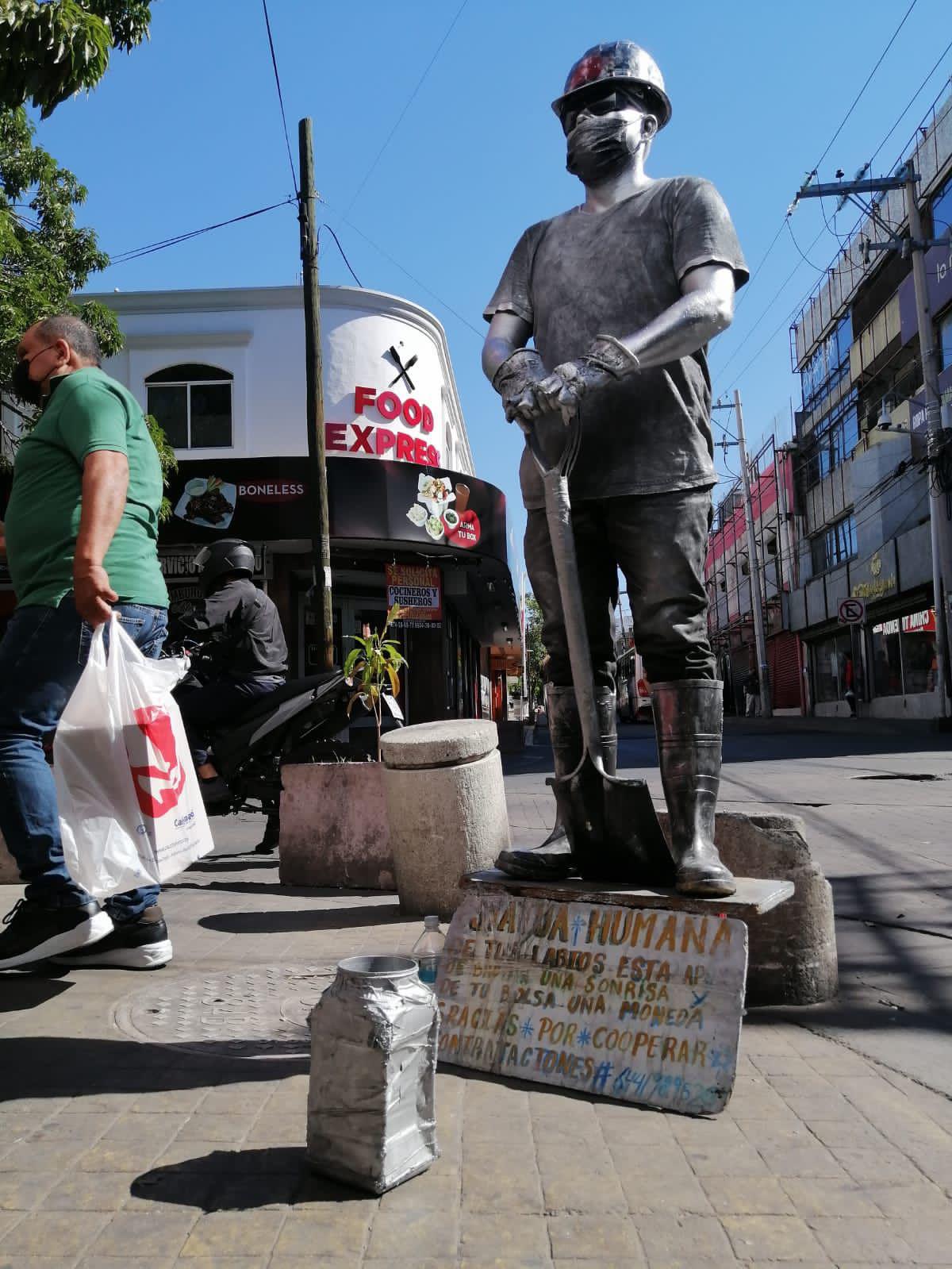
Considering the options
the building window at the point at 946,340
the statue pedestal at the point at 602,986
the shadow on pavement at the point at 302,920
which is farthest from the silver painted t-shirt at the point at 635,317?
the building window at the point at 946,340

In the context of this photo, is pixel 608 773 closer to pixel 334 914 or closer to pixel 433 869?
pixel 433 869

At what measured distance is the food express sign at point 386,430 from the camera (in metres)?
17.9

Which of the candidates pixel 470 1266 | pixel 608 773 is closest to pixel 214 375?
pixel 608 773

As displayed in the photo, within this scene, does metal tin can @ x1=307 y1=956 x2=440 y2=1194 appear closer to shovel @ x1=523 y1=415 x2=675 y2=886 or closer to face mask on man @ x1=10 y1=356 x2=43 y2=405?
shovel @ x1=523 y1=415 x2=675 y2=886

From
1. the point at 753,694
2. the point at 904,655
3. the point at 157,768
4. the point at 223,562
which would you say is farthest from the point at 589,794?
the point at 753,694

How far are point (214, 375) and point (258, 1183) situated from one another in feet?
60.0

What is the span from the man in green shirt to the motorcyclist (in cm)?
268

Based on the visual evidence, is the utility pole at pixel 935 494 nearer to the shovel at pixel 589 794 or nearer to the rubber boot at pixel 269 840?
the rubber boot at pixel 269 840

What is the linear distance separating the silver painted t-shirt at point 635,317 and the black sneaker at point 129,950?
1.90 m

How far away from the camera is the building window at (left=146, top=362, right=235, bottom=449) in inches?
726

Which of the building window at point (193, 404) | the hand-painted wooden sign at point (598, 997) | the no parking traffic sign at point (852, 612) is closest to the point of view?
the hand-painted wooden sign at point (598, 997)

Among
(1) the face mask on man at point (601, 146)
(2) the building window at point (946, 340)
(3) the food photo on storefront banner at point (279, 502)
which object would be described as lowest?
(1) the face mask on man at point (601, 146)

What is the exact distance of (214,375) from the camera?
18.6 metres

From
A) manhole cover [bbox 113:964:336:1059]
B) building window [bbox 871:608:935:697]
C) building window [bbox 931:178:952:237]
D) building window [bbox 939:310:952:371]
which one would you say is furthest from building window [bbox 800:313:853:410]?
manhole cover [bbox 113:964:336:1059]
